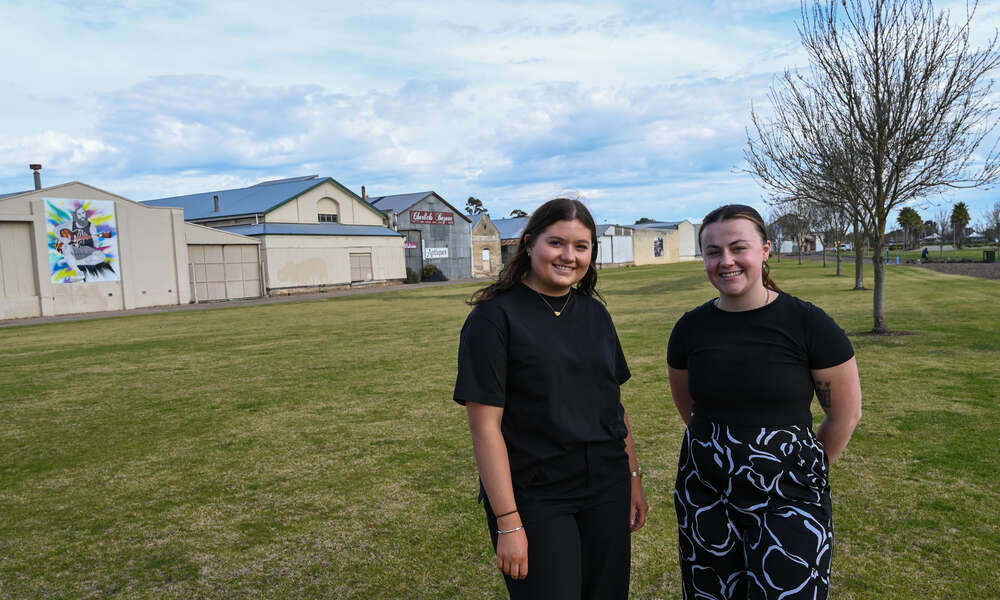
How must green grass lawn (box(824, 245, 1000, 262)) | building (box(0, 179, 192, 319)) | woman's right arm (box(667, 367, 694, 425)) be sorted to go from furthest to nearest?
green grass lawn (box(824, 245, 1000, 262))
building (box(0, 179, 192, 319))
woman's right arm (box(667, 367, 694, 425))

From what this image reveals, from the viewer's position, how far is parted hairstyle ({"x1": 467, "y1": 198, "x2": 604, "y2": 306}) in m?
2.46

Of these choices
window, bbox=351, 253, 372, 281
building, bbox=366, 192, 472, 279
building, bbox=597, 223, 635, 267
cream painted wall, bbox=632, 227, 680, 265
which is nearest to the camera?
window, bbox=351, 253, 372, 281

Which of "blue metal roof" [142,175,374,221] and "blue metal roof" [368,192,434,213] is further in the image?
"blue metal roof" [368,192,434,213]

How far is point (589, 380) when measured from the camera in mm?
2391

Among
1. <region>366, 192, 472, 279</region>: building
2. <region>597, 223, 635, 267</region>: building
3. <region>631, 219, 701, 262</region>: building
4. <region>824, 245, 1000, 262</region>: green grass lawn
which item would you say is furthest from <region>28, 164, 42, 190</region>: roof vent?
<region>631, 219, 701, 262</region>: building

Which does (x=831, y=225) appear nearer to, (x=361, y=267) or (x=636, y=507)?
(x=361, y=267)

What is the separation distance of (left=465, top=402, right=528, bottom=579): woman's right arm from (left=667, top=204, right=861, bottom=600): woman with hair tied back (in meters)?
0.71

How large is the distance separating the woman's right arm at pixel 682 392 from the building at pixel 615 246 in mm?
73170

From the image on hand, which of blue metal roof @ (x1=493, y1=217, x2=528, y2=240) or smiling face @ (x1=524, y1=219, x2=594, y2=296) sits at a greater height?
blue metal roof @ (x1=493, y1=217, x2=528, y2=240)

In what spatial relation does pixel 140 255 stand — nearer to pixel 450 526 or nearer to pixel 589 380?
pixel 450 526

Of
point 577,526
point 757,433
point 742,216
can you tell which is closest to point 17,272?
point 577,526

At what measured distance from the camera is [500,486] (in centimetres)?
224

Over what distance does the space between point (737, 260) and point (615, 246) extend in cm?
7876

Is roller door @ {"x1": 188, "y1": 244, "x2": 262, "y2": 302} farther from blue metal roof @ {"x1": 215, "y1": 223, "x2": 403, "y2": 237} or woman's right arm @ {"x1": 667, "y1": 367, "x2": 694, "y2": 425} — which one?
woman's right arm @ {"x1": 667, "y1": 367, "x2": 694, "y2": 425}
